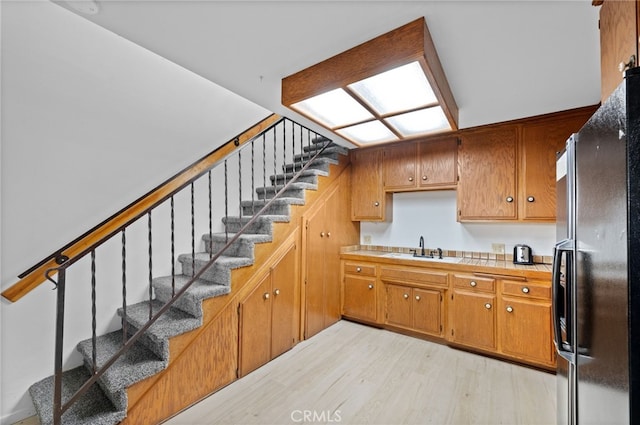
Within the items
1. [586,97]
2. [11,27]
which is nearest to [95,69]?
[11,27]

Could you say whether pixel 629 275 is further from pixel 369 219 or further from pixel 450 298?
pixel 369 219

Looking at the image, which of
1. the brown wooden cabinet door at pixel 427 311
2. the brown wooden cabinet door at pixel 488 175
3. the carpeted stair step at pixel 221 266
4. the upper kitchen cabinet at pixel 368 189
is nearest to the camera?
the carpeted stair step at pixel 221 266

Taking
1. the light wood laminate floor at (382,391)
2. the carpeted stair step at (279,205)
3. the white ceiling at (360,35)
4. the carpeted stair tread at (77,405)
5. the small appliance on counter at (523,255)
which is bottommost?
the light wood laminate floor at (382,391)

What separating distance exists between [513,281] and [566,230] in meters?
1.60

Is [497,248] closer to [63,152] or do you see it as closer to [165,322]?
[165,322]

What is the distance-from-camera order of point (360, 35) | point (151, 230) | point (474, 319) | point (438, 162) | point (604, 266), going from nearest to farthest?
point (604, 266)
point (360, 35)
point (151, 230)
point (474, 319)
point (438, 162)

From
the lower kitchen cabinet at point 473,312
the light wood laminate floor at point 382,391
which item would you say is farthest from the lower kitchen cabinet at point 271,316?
the lower kitchen cabinet at point 473,312

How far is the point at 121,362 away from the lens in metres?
1.75

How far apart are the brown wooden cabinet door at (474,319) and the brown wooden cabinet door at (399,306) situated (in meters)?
0.46

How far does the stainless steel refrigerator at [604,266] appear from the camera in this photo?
0.57 metres

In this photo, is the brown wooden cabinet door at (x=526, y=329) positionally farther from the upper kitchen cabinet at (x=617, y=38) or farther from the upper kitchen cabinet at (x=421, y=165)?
the upper kitchen cabinet at (x=617, y=38)

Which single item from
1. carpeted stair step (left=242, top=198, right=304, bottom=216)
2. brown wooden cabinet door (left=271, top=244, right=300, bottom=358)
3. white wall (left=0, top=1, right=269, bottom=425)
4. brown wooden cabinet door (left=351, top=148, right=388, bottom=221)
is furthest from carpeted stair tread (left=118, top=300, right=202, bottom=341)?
brown wooden cabinet door (left=351, top=148, right=388, bottom=221)

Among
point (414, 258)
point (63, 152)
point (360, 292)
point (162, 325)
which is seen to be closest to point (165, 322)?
point (162, 325)

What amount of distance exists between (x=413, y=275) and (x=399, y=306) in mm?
413
